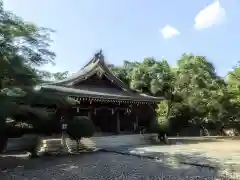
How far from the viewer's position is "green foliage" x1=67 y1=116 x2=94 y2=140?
15.7 m

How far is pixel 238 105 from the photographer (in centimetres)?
2609

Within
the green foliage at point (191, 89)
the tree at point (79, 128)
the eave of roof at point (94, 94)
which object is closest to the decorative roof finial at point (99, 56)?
the eave of roof at point (94, 94)

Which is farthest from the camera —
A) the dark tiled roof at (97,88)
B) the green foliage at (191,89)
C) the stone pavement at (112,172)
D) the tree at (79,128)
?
the green foliage at (191,89)

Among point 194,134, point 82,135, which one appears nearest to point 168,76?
point 194,134

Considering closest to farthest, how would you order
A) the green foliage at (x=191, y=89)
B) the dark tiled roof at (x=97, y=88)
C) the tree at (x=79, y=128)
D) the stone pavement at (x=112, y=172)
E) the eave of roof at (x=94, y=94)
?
the stone pavement at (x=112, y=172), the tree at (x=79, y=128), the eave of roof at (x=94, y=94), the dark tiled roof at (x=97, y=88), the green foliage at (x=191, y=89)

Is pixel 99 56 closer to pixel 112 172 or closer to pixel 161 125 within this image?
pixel 161 125

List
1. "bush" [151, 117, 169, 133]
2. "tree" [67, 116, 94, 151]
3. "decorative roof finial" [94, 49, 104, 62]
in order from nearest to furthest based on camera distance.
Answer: "tree" [67, 116, 94, 151], "bush" [151, 117, 169, 133], "decorative roof finial" [94, 49, 104, 62]

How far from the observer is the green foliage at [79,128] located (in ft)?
51.5

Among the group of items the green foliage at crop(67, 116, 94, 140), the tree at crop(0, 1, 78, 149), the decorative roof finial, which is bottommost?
the green foliage at crop(67, 116, 94, 140)

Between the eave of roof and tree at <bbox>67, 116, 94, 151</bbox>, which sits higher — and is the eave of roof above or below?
above

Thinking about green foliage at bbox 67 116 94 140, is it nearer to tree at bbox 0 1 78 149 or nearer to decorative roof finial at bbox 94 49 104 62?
tree at bbox 0 1 78 149

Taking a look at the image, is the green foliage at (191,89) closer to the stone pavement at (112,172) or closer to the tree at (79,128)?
the tree at (79,128)

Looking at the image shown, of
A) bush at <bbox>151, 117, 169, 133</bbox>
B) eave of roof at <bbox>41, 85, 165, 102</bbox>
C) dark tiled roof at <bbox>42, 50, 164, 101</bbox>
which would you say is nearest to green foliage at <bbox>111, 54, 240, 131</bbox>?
bush at <bbox>151, 117, 169, 133</bbox>

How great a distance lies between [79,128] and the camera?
51.4ft
